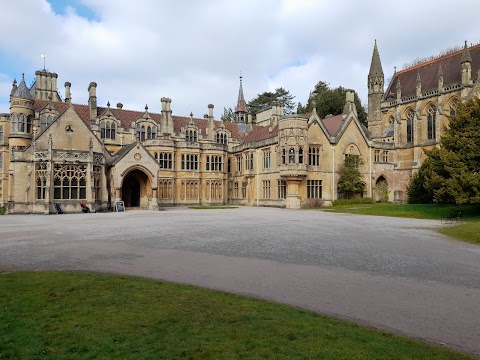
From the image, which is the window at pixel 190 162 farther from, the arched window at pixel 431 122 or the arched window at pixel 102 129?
the arched window at pixel 431 122

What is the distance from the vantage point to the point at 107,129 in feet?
163

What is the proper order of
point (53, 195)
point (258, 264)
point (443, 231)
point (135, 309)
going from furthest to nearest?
point (53, 195), point (443, 231), point (258, 264), point (135, 309)

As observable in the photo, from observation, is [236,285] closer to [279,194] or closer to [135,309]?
[135,309]

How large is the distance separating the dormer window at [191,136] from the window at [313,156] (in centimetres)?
1678

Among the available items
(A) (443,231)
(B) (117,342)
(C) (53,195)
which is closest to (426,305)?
(B) (117,342)

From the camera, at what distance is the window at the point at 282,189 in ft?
154

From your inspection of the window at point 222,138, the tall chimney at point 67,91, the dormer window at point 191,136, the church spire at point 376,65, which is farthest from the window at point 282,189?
the church spire at point 376,65

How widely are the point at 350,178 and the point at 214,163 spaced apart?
18113mm

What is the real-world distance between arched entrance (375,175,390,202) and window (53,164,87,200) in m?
36.2

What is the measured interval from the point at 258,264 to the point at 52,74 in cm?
6023

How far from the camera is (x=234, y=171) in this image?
2242 inches

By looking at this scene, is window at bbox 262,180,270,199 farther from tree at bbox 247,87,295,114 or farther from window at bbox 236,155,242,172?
tree at bbox 247,87,295,114

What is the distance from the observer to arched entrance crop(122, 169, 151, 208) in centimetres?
4438

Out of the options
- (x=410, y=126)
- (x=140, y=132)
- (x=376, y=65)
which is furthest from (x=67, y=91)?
(x=410, y=126)
